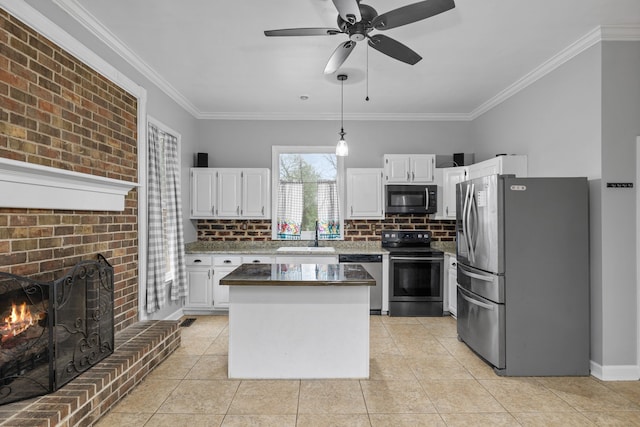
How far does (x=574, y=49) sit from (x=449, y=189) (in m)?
2.11

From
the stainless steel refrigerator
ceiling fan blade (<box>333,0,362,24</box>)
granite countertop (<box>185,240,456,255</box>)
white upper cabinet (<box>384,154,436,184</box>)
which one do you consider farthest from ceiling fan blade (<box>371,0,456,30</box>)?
granite countertop (<box>185,240,456,255</box>)

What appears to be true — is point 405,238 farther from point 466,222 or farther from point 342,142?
point 342,142

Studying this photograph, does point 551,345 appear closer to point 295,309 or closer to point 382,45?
point 295,309

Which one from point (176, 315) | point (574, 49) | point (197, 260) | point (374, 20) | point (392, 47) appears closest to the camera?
point (374, 20)

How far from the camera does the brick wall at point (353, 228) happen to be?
518cm

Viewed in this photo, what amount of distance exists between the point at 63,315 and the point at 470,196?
3.32 m

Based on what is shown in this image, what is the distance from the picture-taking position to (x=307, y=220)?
5.27 meters

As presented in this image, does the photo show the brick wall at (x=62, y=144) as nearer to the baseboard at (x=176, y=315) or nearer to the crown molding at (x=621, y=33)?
the baseboard at (x=176, y=315)

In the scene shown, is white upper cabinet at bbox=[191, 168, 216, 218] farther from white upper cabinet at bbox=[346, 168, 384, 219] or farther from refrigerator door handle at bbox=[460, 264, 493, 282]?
refrigerator door handle at bbox=[460, 264, 493, 282]

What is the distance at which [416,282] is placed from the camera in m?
4.66

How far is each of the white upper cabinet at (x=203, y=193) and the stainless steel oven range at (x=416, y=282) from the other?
247 cm

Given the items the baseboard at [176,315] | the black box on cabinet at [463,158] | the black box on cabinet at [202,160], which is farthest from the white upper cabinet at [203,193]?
the black box on cabinet at [463,158]

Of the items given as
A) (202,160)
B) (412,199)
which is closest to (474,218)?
(412,199)

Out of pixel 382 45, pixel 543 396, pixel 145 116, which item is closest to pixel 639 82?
pixel 382 45
